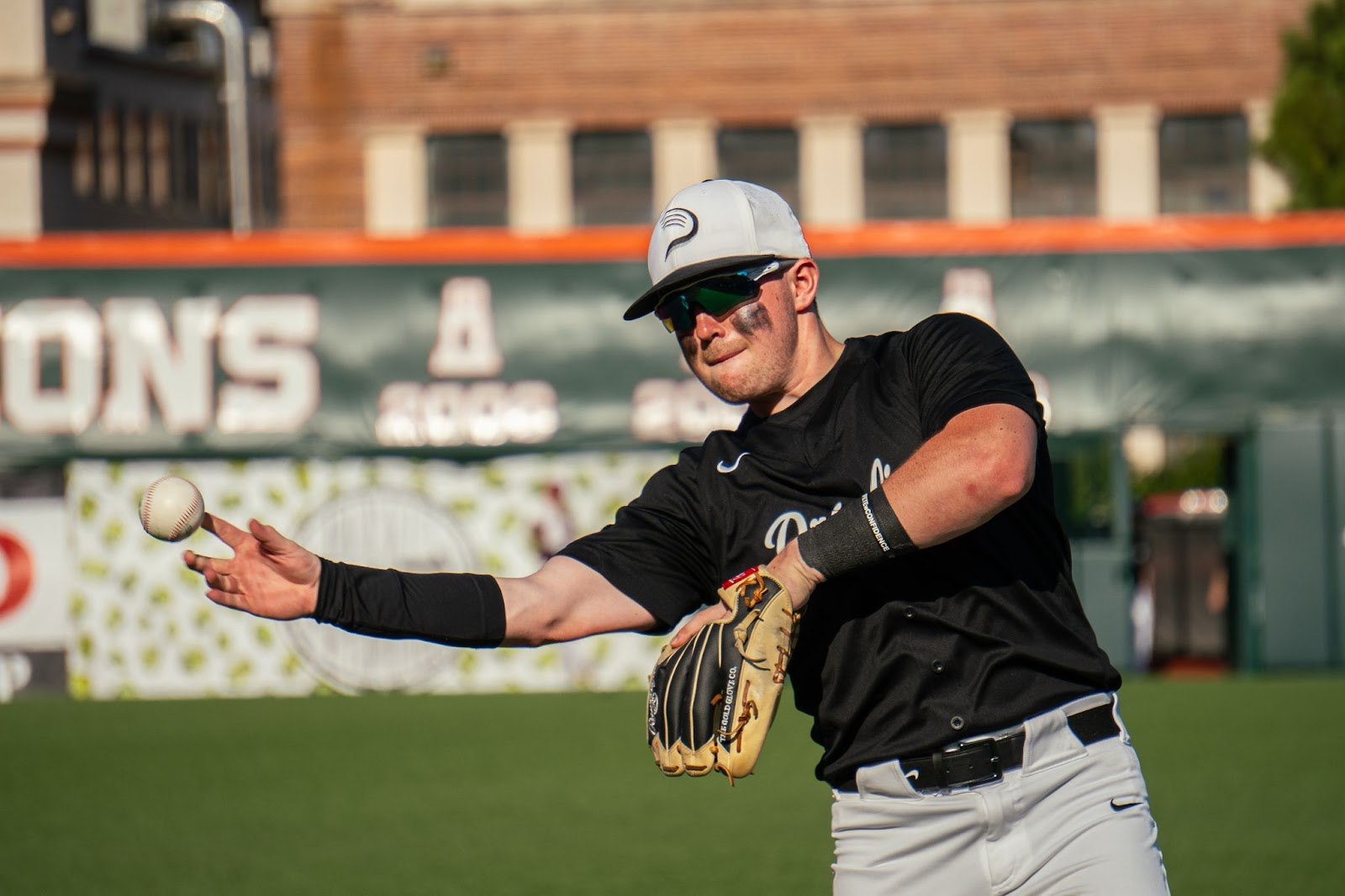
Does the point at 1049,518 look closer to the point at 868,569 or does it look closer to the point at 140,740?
the point at 868,569

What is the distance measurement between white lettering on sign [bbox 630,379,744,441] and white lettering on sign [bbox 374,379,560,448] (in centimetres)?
73

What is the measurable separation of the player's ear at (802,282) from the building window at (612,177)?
24750mm

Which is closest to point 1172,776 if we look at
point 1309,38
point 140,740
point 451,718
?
point 451,718

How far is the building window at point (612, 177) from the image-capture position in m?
28.7

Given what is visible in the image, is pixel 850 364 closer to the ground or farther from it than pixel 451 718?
farther from it

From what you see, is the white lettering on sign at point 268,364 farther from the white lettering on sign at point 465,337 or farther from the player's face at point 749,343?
the player's face at point 749,343

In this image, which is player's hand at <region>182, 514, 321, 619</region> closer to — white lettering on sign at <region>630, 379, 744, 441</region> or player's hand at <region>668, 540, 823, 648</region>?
player's hand at <region>668, 540, 823, 648</region>

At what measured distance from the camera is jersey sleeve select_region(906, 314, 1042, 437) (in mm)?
3410

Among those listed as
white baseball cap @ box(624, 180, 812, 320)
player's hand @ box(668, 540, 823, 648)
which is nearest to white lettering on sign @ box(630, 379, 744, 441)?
white baseball cap @ box(624, 180, 812, 320)

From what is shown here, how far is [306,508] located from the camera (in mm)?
15484

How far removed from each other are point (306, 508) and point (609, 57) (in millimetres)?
15221

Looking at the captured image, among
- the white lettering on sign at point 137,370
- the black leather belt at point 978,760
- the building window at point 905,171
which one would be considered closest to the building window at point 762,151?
the building window at point 905,171

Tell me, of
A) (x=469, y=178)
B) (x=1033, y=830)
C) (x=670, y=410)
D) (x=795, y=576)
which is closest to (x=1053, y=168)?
(x=469, y=178)

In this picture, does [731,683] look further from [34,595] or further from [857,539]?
[34,595]
